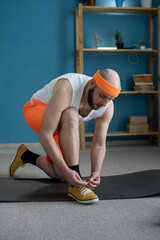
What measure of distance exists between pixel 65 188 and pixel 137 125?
2.19 m

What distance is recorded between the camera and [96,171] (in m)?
1.82

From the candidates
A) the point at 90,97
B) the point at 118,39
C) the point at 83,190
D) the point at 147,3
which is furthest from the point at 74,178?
the point at 147,3

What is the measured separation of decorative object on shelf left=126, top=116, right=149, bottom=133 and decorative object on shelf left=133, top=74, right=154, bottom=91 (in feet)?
1.17

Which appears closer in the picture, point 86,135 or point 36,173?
point 36,173

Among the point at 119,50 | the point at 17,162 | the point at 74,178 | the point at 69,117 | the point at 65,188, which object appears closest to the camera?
the point at 74,178

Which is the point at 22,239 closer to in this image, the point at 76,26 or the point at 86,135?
the point at 86,135

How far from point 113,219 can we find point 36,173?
114 centimetres

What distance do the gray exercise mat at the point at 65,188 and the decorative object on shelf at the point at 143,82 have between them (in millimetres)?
1857

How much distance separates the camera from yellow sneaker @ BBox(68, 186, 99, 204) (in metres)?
1.67

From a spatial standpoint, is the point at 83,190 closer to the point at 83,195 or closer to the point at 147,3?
the point at 83,195

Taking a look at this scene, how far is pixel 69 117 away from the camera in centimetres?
176

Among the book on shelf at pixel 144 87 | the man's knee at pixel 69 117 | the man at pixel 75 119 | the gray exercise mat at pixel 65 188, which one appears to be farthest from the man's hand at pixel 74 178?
the book on shelf at pixel 144 87

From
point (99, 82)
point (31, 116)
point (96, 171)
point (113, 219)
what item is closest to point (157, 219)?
point (113, 219)

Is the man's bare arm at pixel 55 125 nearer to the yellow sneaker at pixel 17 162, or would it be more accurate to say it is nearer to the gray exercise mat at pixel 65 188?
the gray exercise mat at pixel 65 188
